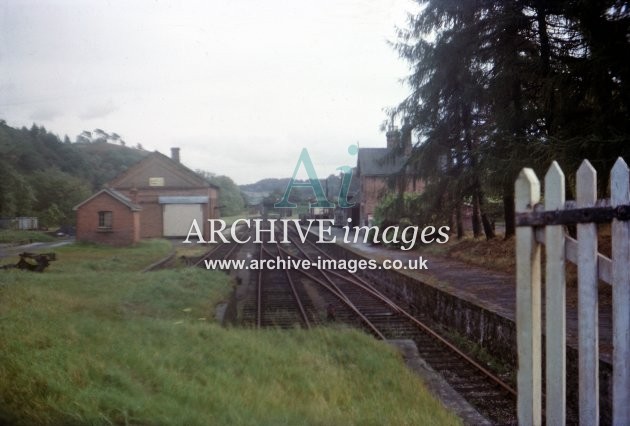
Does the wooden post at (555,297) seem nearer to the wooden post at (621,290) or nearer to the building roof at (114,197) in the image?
the wooden post at (621,290)

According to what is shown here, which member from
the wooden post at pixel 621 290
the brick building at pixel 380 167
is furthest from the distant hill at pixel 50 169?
the brick building at pixel 380 167

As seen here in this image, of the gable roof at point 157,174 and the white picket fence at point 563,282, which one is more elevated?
the gable roof at point 157,174

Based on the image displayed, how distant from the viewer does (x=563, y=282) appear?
78.7 inches

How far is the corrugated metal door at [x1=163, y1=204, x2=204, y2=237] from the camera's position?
19.7ft

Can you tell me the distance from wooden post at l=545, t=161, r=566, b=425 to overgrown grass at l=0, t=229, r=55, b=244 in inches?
174

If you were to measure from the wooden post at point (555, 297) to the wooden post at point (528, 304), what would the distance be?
74mm

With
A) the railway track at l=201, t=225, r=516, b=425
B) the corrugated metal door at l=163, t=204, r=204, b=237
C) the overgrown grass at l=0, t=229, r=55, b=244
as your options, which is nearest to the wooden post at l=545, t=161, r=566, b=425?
the railway track at l=201, t=225, r=516, b=425

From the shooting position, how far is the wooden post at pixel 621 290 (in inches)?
69.2

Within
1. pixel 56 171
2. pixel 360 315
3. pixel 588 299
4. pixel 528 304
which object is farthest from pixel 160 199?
pixel 588 299

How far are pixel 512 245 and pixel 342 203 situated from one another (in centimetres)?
659

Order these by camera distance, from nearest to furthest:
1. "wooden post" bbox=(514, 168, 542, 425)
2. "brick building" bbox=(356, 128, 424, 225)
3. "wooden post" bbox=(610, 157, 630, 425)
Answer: "wooden post" bbox=(610, 157, 630, 425) → "wooden post" bbox=(514, 168, 542, 425) → "brick building" bbox=(356, 128, 424, 225)

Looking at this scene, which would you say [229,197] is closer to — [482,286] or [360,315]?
[360,315]

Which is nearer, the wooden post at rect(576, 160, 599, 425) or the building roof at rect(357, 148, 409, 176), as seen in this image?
the wooden post at rect(576, 160, 599, 425)

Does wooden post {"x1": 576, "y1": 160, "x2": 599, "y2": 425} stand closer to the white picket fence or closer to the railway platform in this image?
the white picket fence
